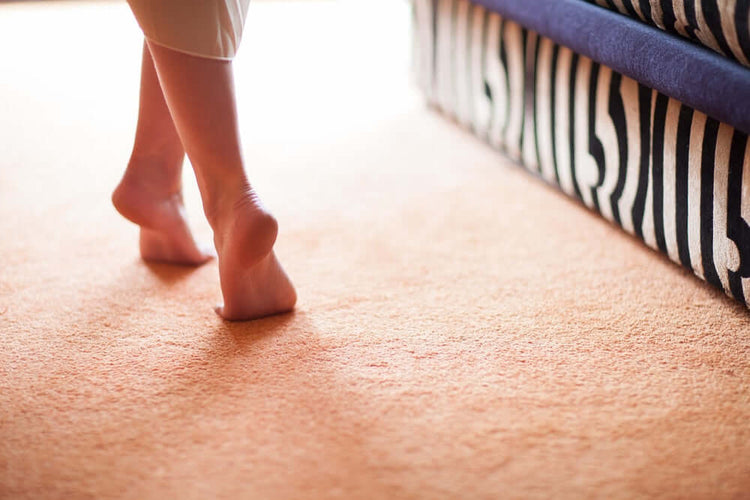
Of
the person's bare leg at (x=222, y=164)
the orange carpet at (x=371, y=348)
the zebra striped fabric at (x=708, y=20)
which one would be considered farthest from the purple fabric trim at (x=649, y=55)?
the person's bare leg at (x=222, y=164)

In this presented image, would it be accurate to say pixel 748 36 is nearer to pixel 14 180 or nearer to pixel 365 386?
pixel 365 386

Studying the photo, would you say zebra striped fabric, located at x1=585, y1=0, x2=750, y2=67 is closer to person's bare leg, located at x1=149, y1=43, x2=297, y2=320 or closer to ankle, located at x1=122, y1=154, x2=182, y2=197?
person's bare leg, located at x1=149, y1=43, x2=297, y2=320

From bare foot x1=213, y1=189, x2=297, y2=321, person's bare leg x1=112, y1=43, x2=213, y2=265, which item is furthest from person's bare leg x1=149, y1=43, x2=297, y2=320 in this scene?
person's bare leg x1=112, y1=43, x2=213, y2=265

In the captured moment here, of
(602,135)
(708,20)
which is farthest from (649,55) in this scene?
(602,135)

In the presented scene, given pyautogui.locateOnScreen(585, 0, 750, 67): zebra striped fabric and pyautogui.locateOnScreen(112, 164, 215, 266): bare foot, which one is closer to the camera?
pyautogui.locateOnScreen(585, 0, 750, 67): zebra striped fabric

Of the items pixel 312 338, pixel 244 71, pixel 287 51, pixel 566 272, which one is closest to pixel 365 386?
pixel 312 338

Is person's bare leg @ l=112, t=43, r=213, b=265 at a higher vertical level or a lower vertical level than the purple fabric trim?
lower

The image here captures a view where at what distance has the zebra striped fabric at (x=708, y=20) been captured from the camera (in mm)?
924

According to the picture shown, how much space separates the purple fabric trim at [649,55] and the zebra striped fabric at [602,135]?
65mm

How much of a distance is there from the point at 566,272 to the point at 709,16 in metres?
0.39

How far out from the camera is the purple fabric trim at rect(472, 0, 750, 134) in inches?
37.6

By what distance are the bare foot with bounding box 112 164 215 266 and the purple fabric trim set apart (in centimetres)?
60

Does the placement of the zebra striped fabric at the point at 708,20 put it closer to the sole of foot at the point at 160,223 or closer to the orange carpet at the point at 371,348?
the orange carpet at the point at 371,348

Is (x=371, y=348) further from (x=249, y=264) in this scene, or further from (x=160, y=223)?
(x=160, y=223)
